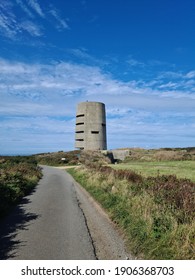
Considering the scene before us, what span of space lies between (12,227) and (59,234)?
1985 mm

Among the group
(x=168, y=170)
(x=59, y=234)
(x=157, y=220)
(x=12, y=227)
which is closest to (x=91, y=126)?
(x=168, y=170)

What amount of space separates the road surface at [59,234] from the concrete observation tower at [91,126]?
168ft

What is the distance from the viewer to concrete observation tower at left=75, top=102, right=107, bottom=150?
6512 centimetres

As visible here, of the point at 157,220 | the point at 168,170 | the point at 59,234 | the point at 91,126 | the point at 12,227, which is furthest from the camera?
the point at 91,126

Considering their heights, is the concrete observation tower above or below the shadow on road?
above

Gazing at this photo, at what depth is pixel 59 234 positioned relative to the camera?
8.81 meters

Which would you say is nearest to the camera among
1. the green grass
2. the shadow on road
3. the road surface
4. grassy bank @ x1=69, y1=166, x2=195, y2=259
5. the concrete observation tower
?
grassy bank @ x1=69, y1=166, x2=195, y2=259

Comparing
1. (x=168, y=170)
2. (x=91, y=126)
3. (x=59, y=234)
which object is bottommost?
(x=59, y=234)

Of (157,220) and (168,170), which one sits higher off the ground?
(168,170)

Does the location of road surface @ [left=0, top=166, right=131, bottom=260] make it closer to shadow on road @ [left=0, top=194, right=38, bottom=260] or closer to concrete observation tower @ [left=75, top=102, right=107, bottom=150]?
shadow on road @ [left=0, top=194, right=38, bottom=260]

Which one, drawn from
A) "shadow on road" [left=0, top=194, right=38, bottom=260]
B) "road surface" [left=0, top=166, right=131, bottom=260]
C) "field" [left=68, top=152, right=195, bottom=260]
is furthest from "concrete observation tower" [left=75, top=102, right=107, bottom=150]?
"field" [left=68, top=152, right=195, bottom=260]

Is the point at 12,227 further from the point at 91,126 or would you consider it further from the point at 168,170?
the point at 91,126
